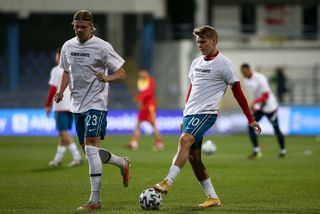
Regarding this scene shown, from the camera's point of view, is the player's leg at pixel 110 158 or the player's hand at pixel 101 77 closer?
the player's hand at pixel 101 77

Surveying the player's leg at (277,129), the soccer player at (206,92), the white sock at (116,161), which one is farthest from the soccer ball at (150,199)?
the player's leg at (277,129)

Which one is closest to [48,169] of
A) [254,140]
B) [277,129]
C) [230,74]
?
[254,140]

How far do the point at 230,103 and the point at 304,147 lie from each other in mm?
14094

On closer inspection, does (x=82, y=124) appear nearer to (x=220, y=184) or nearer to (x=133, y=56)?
(x=220, y=184)

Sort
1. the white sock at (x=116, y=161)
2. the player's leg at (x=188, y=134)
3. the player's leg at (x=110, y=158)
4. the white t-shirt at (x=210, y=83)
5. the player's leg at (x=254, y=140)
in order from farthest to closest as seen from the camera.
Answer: the player's leg at (x=254, y=140) < the white sock at (x=116, y=161) < the player's leg at (x=110, y=158) < the white t-shirt at (x=210, y=83) < the player's leg at (x=188, y=134)

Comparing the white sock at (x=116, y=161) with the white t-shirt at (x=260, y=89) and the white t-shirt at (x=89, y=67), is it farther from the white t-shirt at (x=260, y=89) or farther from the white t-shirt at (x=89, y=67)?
the white t-shirt at (x=260, y=89)

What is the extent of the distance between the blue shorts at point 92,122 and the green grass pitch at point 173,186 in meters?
1.03

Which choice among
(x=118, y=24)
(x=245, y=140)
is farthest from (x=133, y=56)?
(x=245, y=140)

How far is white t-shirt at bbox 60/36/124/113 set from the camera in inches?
444

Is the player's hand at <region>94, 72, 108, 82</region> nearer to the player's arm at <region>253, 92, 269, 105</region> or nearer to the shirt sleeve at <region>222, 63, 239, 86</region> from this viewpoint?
the shirt sleeve at <region>222, 63, 239, 86</region>

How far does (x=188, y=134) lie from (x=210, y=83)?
30.3 inches

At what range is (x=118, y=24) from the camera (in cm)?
4675

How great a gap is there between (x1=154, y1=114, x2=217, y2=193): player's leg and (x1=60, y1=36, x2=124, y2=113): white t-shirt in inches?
46.0

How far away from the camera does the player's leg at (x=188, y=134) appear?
10.9 m
